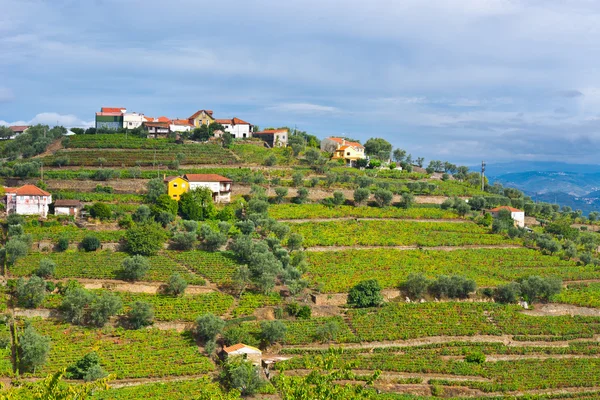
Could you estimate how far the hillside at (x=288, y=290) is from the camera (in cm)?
3819

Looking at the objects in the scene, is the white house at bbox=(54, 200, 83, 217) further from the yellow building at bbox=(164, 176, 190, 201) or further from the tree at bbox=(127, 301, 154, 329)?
the tree at bbox=(127, 301, 154, 329)

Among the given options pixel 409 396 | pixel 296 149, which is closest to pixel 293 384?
pixel 409 396

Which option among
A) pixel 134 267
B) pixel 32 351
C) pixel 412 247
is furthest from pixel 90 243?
pixel 412 247

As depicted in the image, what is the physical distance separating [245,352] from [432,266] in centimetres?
2451

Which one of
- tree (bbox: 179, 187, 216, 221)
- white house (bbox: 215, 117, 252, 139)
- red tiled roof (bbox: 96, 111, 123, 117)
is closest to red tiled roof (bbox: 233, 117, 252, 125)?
white house (bbox: 215, 117, 252, 139)

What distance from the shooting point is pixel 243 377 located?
116ft

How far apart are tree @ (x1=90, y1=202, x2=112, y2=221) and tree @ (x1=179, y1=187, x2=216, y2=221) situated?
23.1ft

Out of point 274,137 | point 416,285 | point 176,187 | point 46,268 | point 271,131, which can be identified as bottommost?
point 416,285

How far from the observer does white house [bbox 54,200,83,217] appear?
56.3 meters

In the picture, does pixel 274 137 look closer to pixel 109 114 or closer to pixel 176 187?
pixel 109 114

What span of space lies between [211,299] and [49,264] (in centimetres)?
1207

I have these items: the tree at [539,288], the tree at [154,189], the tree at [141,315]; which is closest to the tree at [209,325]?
the tree at [141,315]

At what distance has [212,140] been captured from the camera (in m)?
86.9

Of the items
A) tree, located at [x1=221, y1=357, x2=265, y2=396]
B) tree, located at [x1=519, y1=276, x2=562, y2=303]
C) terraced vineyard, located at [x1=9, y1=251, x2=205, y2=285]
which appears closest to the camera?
tree, located at [x1=221, y1=357, x2=265, y2=396]
